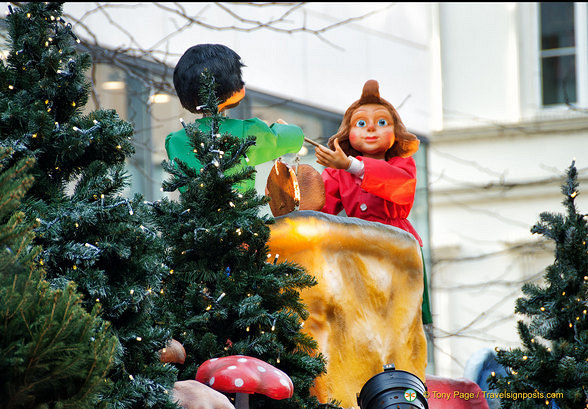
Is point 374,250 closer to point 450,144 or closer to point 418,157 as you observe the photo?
point 418,157

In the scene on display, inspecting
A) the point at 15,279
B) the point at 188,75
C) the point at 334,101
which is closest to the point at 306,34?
the point at 334,101

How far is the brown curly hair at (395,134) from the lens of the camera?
5.32 metres

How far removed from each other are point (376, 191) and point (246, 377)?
1491 mm

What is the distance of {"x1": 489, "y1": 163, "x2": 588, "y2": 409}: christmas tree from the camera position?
4.51 metres

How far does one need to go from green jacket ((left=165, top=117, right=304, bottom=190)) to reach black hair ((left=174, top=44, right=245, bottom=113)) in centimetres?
14

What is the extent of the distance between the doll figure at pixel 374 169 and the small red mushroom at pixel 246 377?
54.1 inches

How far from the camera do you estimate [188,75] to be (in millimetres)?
4816

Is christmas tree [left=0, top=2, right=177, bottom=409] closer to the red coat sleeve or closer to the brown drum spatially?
the brown drum

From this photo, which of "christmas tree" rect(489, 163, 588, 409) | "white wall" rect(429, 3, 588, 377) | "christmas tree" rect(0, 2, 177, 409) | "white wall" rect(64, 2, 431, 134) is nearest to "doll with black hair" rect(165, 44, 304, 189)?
"christmas tree" rect(0, 2, 177, 409)

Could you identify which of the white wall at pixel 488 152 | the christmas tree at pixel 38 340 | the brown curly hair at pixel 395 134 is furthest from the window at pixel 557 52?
the christmas tree at pixel 38 340

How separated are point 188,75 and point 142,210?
1149 mm

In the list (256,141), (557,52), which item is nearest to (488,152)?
(557,52)

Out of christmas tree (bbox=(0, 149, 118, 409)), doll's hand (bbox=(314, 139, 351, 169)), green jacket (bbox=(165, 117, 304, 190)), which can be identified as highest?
green jacket (bbox=(165, 117, 304, 190))

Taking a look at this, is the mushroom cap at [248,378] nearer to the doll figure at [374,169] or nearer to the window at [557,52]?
the doll figure at [374,169]
